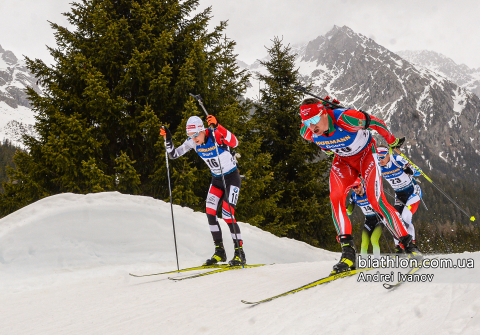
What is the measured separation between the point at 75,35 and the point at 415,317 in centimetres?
1343

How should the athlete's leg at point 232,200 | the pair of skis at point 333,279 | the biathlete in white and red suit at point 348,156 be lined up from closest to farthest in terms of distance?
the pair of skis at point 333,279
the biathlete in white and red suit at point 348,156
the athlete's leg at point 232,200

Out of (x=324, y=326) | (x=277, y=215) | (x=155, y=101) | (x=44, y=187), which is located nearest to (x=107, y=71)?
(x=155, y=101)

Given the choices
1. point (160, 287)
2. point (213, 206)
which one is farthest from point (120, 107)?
point (160, 287)

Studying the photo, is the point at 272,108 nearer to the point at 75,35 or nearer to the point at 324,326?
the point at 75,35

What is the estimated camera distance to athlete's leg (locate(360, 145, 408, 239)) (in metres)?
4.40

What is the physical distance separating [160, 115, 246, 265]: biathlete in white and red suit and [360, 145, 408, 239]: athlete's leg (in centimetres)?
255

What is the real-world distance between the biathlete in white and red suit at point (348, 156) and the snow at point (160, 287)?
2.27 ft

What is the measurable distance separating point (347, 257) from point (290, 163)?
1192cm

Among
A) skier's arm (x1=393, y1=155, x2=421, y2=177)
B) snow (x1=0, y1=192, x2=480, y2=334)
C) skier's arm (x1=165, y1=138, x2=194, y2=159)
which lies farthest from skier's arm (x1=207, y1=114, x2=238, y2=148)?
skier's arm (x1=393, y1=155, x2=421, y2=177)

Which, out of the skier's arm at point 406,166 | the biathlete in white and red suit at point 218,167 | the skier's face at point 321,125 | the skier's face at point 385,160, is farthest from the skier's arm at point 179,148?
the skier's arm at point 406,166

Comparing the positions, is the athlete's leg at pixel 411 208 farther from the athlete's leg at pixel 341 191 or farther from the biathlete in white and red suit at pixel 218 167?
the biathlete in white and red suit at pixel 218 167

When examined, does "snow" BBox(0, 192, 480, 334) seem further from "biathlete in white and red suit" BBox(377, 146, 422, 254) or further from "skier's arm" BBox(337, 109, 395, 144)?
"biathlete in white and red suit" BBox(377, 146, 422, 254)

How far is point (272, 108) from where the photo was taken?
17.2 meters

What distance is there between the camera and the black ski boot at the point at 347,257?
4145mm
